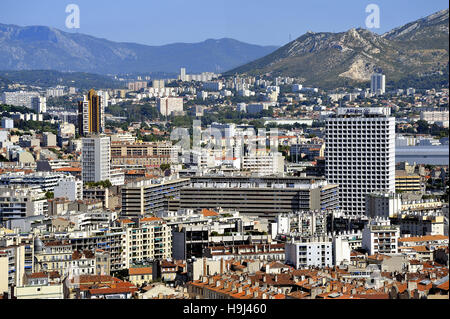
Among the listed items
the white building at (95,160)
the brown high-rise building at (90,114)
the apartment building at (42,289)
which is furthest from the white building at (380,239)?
the brown high-rise building at (90,114)

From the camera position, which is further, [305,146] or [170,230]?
[305,146]

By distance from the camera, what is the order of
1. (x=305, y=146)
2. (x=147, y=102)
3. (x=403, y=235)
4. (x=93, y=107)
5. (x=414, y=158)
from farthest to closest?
(x=147, y=102) < (x=93, y=107) < (x=305, y=146) < (x=414, y=158) < (x=403, y=235)

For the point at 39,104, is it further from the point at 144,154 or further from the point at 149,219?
the point at 149,219

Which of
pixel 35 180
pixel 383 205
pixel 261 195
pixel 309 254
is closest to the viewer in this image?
pixel 309 254

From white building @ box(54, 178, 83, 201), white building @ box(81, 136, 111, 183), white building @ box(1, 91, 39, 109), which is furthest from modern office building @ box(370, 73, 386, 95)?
white building @ box(54, 178, 83, 201)

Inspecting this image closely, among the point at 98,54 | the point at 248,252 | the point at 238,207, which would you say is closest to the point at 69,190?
the point at 98,54
